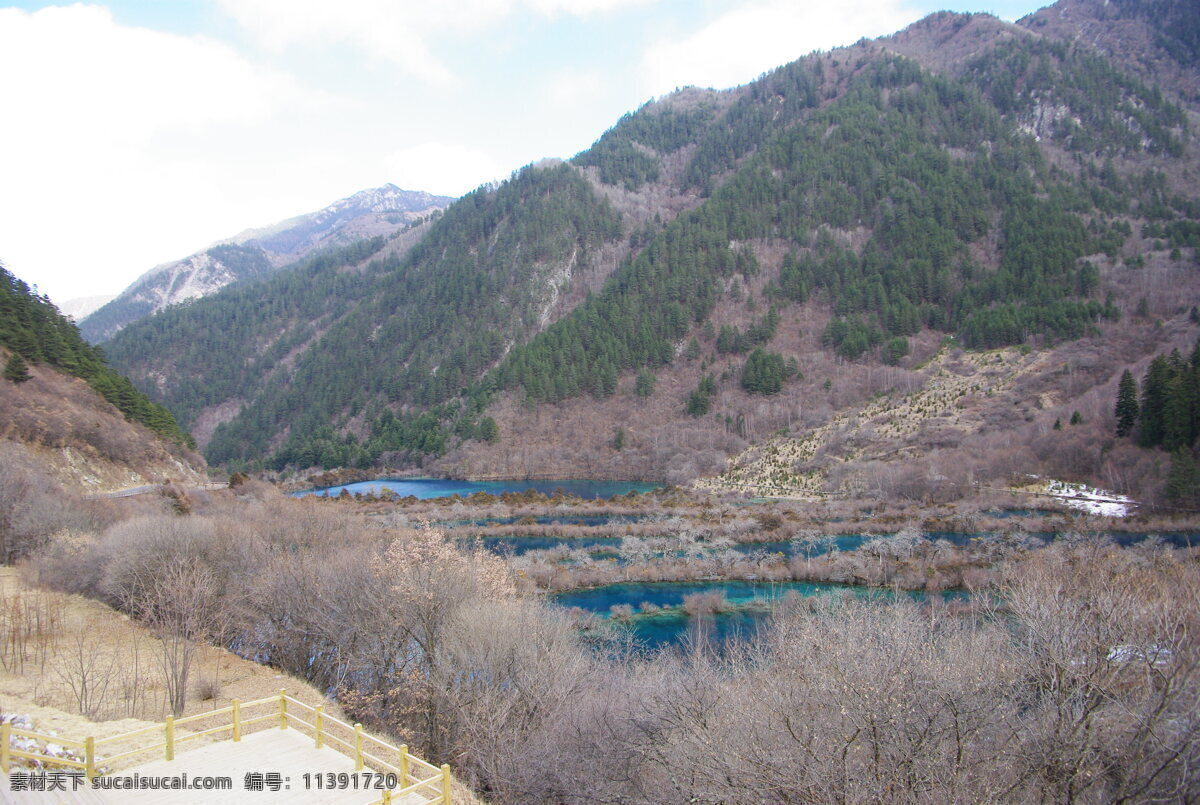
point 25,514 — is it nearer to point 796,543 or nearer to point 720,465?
point 796,543

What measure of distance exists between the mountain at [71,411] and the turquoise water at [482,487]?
28.6 meters

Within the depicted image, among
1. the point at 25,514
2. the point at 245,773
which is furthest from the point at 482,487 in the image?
the point at 245,773

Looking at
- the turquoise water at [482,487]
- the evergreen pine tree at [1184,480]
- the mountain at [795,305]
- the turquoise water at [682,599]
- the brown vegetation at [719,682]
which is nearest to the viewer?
the brown vegetation at [719,682]

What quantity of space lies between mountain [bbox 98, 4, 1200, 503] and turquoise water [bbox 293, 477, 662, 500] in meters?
4.60

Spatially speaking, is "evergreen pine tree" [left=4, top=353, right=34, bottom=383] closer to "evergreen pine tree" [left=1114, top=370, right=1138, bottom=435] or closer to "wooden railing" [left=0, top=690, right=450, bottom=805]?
"wooden railing" [left=0, top=690, right=450, bottom=805]

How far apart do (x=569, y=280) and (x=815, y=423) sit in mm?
75317

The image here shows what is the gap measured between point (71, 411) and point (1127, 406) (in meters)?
87.5

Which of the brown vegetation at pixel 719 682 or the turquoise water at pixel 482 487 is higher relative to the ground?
the brown vegetation at pixel 719 682

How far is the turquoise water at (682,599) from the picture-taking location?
3456 centimetres

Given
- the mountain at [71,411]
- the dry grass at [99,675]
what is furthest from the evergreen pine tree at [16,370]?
the dry grass at [99,675]

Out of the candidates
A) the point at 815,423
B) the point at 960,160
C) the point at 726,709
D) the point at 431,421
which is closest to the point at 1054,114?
the point at 960,160

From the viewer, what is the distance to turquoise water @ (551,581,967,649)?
113ft

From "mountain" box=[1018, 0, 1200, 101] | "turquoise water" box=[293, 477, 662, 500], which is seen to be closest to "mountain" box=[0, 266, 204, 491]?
"turquoise water" box=[293, 477, 662, 500]

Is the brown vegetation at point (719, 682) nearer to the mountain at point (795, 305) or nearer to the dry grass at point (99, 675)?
the dry grass at point (99, 675)
